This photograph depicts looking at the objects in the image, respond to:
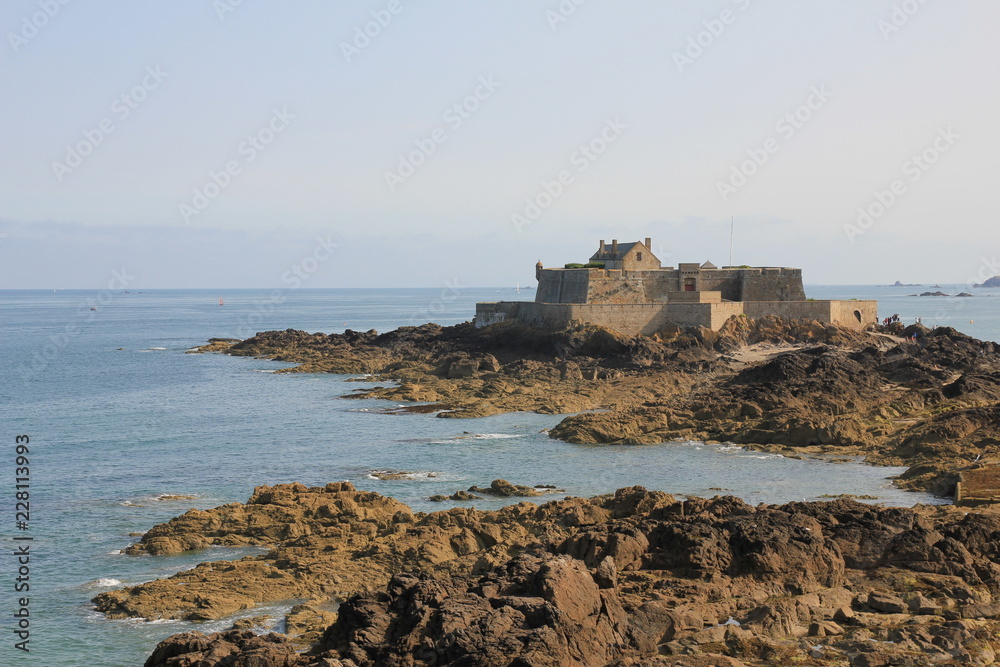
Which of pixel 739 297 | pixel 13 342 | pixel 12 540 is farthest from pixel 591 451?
pixel 13 342

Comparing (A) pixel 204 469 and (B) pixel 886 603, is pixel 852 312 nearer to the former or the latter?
(A) pixel 204 469

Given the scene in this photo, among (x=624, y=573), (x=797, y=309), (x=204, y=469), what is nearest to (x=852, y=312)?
(x=797, y=309)

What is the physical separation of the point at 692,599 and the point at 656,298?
36.9 m

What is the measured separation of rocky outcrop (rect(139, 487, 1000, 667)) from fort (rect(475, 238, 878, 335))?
28.8 meters

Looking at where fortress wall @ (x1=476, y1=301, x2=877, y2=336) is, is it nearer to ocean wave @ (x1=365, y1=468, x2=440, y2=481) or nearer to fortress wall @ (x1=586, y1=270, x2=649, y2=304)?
fortress wall @ (x1=586, y1=270, x2=649, y2=304)

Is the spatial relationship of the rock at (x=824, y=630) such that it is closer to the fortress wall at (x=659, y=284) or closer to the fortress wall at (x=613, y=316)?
the fortress wall at (x=613, y=316)

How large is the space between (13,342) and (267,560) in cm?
7239

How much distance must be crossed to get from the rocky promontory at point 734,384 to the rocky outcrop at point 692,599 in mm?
6780

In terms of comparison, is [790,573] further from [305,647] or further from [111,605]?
[111,605]

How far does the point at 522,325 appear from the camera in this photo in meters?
48.3

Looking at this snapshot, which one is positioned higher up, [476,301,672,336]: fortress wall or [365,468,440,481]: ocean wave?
[476,301,672,336]: fortress wall

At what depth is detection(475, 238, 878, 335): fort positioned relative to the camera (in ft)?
147

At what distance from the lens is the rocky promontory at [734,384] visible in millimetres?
25422

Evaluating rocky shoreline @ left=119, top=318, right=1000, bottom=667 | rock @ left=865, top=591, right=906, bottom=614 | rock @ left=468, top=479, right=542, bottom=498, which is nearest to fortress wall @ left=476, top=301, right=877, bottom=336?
rocky shoreline @ left=119, top=318, right=1000, bottom=667
